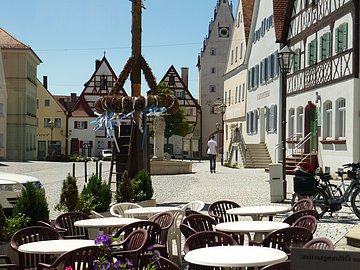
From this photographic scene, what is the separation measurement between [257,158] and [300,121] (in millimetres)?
7765

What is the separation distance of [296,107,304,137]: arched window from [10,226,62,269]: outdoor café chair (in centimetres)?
2704

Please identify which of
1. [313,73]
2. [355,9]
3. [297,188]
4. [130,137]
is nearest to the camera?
[297,188]

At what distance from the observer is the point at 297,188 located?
14.4 meters

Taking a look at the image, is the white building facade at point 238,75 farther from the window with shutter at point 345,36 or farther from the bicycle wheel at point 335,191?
the bicycle wheel at point 335,191

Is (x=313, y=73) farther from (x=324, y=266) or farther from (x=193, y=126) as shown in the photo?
(x=193, y=126)

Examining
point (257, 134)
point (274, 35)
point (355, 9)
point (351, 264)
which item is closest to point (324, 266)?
point (351, 264)

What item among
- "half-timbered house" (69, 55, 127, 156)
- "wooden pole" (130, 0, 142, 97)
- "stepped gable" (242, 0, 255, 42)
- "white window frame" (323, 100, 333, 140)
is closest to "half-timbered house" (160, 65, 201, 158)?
"half-timbered house" (69, 55, 127, 156)

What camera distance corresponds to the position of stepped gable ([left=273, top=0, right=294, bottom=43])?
36125 mm

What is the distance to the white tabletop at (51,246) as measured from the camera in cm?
675

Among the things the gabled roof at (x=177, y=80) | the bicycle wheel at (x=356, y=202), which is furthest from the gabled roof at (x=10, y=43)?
the bicycle wheel at (x=356, y=202)

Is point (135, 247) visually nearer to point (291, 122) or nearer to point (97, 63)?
point (291, 122)

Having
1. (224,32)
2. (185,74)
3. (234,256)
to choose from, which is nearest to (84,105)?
(185,74)

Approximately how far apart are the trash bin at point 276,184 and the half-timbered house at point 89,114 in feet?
215

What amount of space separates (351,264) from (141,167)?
14215mm
